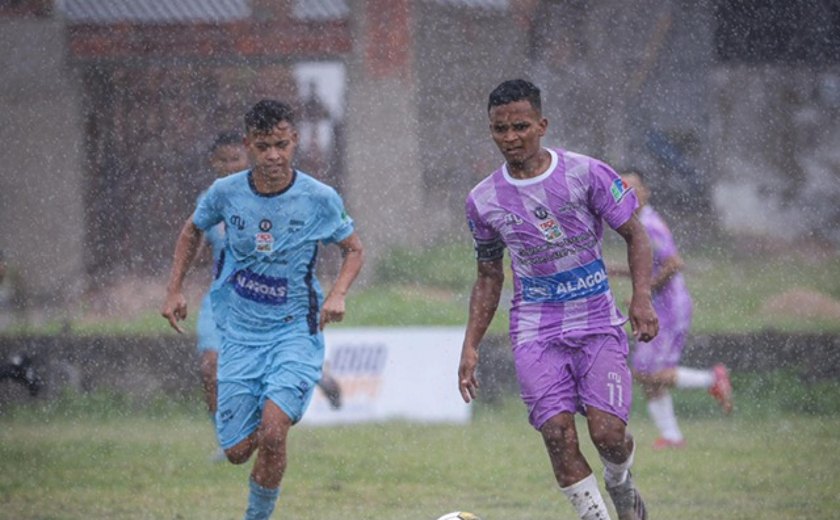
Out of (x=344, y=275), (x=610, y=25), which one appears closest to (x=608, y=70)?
(x=610, y=25)

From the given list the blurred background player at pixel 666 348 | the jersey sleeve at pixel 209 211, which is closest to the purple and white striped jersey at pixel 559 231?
the jersey sleeve at pixel 209 211

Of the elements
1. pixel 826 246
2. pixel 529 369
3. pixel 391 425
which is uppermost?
pixel 529 369

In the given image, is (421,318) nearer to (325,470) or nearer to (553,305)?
(325,470)

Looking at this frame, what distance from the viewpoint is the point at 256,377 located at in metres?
5.67

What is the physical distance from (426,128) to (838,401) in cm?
314

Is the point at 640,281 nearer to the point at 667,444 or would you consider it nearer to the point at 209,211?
the point at 209,211

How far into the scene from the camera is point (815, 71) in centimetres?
1100

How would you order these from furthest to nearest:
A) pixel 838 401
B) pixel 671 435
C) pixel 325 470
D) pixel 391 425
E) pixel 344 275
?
pixel 838 401
pixel 391 425
pixel 671 435
pixel 325 470
pixel 344 275

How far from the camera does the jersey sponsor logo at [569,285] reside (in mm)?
5254

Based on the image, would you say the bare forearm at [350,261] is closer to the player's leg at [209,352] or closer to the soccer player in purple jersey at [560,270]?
the soccer player in purple jersey at [560,270]

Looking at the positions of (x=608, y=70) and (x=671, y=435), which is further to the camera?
(x=608, y=70)

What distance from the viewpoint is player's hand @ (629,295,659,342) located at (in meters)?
5.02

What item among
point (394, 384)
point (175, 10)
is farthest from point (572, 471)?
point (175, 10)

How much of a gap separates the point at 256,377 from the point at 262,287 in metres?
0.32
